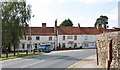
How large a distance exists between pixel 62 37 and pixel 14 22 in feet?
156

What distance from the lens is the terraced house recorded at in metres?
106

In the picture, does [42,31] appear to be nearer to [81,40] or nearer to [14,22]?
[81,40]

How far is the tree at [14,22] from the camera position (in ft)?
194

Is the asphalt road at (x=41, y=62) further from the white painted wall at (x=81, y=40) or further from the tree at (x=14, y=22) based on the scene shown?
the white painted wall at (x=81, y=40)

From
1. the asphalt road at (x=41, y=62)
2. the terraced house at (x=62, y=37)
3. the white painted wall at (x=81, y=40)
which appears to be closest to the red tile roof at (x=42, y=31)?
the terraced house at (x=62, y=37)

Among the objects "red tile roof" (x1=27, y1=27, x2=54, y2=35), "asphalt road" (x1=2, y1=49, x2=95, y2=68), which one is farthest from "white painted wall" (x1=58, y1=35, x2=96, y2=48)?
"asphalt road" (x1=2, y1=49, x2=95, y2=68)

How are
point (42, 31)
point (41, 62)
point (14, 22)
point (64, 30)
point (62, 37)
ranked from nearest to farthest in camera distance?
point (41, 62) < point (14, 22) < point (62, 37) < point (42, 31) < point (64, 30)

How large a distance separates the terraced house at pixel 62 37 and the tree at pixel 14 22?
3923cm

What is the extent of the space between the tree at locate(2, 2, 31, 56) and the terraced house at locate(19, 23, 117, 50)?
129 ft

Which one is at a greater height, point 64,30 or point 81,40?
point 64,30

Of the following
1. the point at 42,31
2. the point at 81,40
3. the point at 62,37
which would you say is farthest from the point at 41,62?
the point at 81,40

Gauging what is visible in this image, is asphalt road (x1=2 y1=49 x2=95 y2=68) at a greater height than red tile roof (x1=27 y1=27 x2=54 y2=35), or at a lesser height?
lesser

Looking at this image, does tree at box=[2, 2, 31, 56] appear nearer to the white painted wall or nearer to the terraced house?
the terraced house

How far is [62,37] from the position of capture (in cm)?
10762
